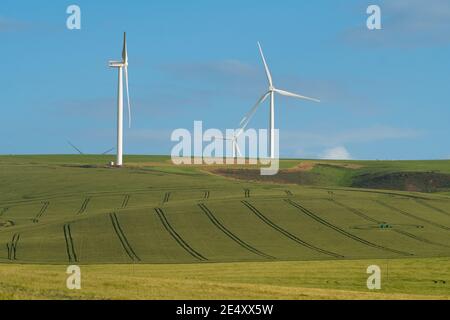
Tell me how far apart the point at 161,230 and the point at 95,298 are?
34688 millimetres

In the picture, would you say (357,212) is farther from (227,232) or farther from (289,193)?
(227,232)

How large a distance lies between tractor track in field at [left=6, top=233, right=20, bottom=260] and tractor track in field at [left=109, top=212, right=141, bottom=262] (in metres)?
5.98

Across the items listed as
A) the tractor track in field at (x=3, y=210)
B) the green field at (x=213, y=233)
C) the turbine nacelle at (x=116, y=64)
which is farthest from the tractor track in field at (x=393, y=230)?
the turbine nacelle at (x=116, y=64)

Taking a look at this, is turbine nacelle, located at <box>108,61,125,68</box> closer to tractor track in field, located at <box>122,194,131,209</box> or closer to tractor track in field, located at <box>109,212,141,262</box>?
tractor track in field, located at <box>122,194,131,209</box>

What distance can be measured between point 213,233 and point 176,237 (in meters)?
2.60

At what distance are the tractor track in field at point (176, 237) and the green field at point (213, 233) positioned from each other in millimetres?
59

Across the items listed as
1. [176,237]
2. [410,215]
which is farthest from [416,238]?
[176,237]

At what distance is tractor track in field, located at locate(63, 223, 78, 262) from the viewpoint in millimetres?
46125

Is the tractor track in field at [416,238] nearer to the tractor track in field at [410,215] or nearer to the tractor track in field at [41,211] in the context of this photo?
the tractor track in field at [410,215]

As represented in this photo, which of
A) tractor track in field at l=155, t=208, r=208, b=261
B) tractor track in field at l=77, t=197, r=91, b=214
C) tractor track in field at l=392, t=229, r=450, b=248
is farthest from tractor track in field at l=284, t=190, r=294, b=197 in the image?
tractor track in field at l=392, t=229, r=450, b=248

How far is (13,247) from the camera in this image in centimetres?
4959

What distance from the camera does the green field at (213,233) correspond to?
3266cm
